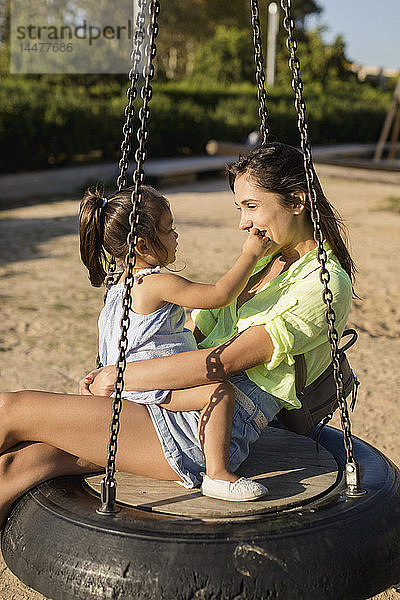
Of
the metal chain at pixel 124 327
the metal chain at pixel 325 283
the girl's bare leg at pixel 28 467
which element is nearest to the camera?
the metal chain at pixel 124 327

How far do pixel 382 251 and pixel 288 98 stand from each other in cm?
1157

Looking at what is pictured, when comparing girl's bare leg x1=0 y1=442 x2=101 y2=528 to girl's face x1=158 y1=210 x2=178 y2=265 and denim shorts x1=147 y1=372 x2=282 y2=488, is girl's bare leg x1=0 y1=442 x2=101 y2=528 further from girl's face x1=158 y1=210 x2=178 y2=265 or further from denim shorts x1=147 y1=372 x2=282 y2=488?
girl's face x1=158 y1=210 x2=178 y2=265

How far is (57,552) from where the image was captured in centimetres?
207

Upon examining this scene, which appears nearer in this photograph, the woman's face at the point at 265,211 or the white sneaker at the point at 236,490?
the white sneaker at the point at 236,490

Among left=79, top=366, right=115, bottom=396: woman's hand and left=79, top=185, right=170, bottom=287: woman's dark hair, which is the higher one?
left=79, top=185, right=170, bottom=287: woman's dark hair

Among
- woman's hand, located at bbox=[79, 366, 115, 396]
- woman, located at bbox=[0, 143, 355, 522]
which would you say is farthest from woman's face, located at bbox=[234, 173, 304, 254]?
woman's hand, located at bbox=[79, 366, 115, 396]

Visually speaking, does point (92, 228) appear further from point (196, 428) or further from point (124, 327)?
point (196, 428)

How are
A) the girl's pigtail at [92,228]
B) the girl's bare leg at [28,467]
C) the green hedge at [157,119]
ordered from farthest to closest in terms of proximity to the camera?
the green hedge at [157,119] → the girl's pigtail at [92,228] → the girl's bare leg at [28,467]

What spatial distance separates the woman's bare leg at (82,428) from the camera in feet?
7.51

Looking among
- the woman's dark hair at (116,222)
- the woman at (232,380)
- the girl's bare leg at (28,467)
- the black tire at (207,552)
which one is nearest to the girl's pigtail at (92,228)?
the woman's dark hair at (116,222)

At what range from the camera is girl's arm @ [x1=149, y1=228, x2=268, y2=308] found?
2.32 m

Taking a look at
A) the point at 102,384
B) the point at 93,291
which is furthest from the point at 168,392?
the point at 93,291

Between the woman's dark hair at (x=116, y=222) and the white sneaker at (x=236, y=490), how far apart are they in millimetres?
734

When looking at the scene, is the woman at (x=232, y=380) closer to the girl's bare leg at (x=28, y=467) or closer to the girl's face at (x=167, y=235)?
the girl's bare leg at (x=28, y=467)
